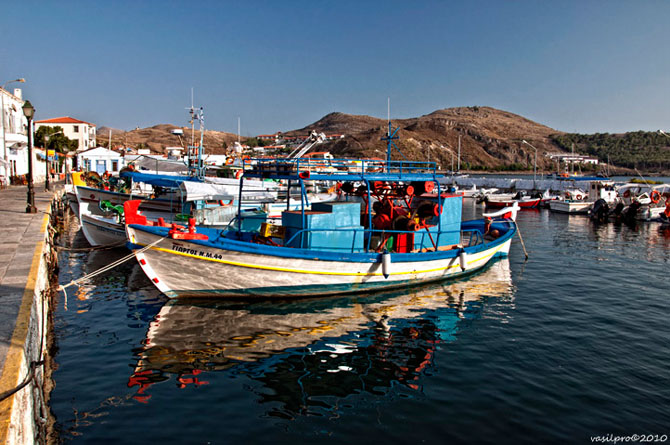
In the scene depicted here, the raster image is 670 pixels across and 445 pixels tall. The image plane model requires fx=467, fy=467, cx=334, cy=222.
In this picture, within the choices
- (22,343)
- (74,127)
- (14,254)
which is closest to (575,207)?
(14,254)

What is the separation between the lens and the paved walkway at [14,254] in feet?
26.2

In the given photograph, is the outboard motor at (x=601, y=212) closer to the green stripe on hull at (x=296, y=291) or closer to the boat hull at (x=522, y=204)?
the boat hull at (x=522, y=204)

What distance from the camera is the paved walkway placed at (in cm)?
798

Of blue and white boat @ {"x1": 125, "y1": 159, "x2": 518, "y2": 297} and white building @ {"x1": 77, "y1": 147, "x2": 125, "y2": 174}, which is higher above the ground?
white building @ {"x1": 77, "y1": 147, "x2": 125, "y2": 174}

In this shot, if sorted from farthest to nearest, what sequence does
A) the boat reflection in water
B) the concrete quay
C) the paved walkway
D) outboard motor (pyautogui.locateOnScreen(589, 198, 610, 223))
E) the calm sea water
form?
outboard motor (pyautogui.locateOnScreen(589, 198, 610, 223)), the boat reflection in water, the paved walkway, the calm sea water, the concrete quay

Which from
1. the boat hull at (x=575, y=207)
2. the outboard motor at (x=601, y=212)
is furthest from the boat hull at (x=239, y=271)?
the boat hull at (x=575, y=207)

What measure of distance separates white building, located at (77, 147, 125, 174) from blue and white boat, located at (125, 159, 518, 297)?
155ft

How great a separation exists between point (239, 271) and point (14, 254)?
652 cm

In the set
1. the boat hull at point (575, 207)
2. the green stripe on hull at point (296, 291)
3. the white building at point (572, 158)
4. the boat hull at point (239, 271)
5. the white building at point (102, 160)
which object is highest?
the white building at point (572, 158)

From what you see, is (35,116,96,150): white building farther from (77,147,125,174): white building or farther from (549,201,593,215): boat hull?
(549,201,593,215): boat hull

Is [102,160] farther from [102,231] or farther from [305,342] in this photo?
[305,342]

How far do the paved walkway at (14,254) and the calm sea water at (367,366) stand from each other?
1640 mm

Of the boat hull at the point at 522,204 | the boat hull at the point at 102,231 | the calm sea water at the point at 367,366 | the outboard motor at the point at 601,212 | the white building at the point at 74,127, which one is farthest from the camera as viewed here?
the white building at the point at 74,127

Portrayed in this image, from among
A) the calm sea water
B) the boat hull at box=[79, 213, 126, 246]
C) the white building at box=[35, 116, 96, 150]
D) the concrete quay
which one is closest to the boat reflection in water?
the calm sea water
